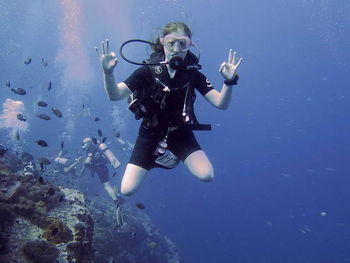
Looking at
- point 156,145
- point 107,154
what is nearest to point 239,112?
point 107,154

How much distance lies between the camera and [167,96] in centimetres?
486

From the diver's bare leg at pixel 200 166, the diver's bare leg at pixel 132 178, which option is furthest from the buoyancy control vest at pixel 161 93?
the diver's bare leg at pixel 132 178

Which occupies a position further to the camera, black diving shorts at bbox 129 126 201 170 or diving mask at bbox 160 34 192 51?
black diving shorts at bbox 129 126 201 170

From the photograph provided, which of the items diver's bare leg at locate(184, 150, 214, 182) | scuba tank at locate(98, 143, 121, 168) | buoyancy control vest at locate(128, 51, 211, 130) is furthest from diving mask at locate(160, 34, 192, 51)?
scuba tank at locate(98, 143, 121, 168)

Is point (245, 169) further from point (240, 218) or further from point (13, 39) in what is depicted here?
point (13, 39)

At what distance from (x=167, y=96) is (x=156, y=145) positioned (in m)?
0.98

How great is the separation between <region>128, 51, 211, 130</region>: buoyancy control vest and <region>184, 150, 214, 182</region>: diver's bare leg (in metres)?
0.53

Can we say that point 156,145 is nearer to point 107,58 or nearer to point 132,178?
point 132,178

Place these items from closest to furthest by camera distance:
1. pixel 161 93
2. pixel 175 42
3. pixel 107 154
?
pixel 175 42
pixel 161 93
pixel 107 154

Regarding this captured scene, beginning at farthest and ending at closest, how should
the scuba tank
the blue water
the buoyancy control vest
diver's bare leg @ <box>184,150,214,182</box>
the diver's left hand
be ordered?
the blue water
the scuba tank
diver's bare leg @ <box>184,150,214,182</box>
the diver's left hand
the buoyancy control vest

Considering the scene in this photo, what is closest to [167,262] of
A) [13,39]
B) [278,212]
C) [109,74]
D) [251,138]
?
[109,74]

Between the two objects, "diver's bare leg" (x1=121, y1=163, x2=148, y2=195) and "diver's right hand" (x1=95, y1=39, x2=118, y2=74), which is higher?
"diver's right hand" (x1=95, y1=39, x2=118, y2=74)

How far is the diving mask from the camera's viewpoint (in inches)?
181

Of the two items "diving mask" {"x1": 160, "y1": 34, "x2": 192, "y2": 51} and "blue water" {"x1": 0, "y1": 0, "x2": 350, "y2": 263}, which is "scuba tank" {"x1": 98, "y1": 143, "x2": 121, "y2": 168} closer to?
"diving mask" {"x1": 160, "y1": 34, "x2": 192, "y2": 51}
